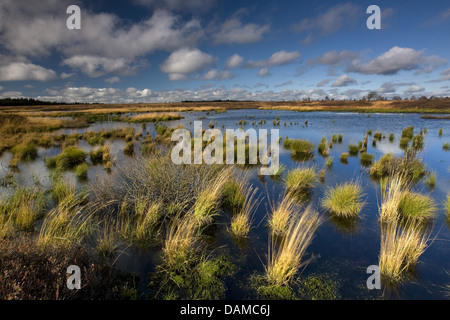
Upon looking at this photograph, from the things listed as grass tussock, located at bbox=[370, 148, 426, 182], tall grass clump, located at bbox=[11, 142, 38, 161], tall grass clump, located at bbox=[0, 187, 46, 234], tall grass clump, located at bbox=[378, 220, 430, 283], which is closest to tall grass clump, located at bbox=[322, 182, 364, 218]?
tall grass clump, located at bbox=[378, 220, 430, 283]

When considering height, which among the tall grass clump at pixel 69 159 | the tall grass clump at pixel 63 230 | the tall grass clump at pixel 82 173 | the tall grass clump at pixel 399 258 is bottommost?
the tall grass clump at pixel 399 258

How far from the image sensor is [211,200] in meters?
7.17

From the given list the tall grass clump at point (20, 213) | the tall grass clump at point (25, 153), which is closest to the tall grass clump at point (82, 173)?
the tall grass clump at point (20, 213)

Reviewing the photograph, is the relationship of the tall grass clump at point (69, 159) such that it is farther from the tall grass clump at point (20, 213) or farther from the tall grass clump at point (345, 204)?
the tall grass clump at point (345, 204)

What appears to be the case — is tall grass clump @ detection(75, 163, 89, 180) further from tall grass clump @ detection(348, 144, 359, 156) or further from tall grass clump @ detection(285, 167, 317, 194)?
tall grass clump @ detection(348, 144, 359, 156)

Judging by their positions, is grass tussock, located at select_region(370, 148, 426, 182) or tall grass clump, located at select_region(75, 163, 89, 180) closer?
grass tussock, located at select_region(370, 148, 426, 182)

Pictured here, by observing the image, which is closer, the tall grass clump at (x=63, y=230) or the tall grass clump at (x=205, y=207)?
the tall grass clump at (x=63, y=230)

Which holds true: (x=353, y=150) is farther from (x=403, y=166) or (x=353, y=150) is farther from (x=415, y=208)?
(x=415, y=208)

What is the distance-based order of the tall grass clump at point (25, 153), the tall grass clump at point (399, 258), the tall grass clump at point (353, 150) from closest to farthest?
the tall grass clump at point (399, 258) → the tall grass clump at point (25, 153) → the tall grass clump at point (353, 150)

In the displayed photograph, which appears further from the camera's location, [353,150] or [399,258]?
[353,150]

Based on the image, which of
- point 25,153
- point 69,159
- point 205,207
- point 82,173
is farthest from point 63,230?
point 25,153

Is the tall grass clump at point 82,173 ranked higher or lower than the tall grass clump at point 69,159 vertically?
lower

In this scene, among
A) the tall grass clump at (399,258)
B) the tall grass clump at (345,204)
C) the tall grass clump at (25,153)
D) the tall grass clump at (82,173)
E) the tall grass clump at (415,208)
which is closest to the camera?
the tall grass clump at (399,258)
